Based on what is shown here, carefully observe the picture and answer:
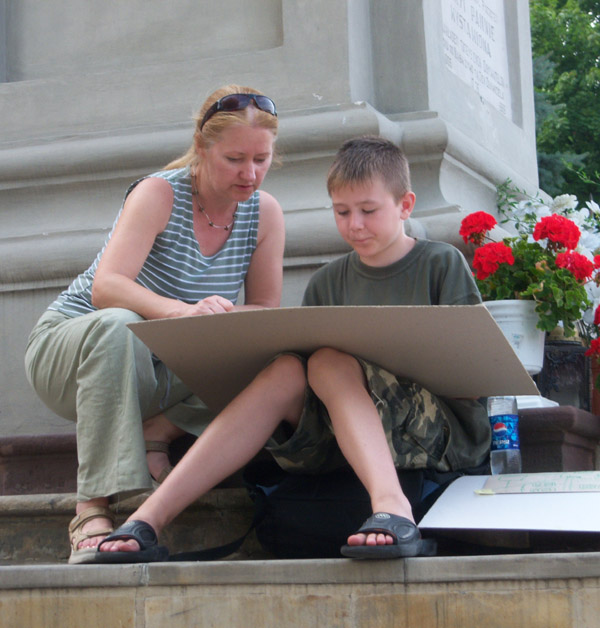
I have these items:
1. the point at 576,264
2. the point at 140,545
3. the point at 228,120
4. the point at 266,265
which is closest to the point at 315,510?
the point at 140,545

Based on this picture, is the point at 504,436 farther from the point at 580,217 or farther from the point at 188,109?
the point at 188,109

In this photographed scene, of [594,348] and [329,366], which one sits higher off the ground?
[594,348]

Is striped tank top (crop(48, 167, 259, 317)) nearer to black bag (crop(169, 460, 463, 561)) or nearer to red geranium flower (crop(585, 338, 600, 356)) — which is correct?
black bag (crop(169, 460, 463, 561))

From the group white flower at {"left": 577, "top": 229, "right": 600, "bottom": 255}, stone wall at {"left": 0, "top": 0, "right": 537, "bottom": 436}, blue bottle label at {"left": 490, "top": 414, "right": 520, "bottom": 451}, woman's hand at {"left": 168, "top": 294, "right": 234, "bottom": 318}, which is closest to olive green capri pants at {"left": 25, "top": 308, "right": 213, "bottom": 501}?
woman's hand at {"left": 168, "top": 294, "right": 234, "bottom": 318}

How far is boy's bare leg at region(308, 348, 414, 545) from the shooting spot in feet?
7.84

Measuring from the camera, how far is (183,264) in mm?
3225

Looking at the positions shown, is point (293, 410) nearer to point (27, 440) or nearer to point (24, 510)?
point (24, 510)

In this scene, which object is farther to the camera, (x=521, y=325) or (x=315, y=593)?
(x=521, y=325)

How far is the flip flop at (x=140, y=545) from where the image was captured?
7.67ft

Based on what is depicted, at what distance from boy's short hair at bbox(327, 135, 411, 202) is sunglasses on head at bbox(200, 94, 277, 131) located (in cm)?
29

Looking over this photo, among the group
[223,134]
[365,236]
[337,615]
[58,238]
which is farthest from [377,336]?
[58,238]

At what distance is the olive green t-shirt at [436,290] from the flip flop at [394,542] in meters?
0.52

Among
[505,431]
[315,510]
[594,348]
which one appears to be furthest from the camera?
[594,348]

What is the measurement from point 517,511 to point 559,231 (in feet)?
4.57
